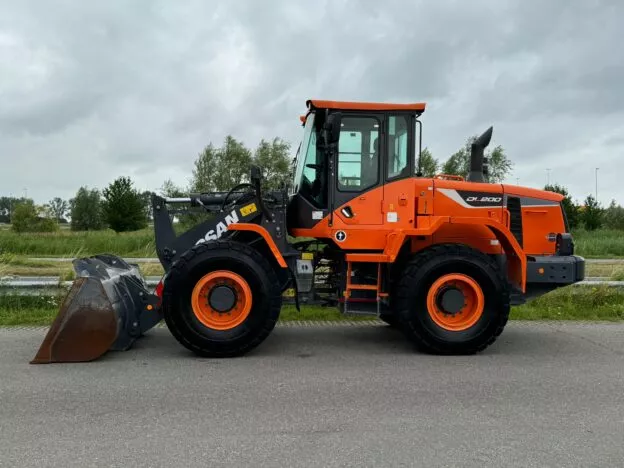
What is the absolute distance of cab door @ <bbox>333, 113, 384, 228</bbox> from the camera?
685cm

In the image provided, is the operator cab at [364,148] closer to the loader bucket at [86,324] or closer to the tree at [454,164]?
the loader bucket at [86,324]

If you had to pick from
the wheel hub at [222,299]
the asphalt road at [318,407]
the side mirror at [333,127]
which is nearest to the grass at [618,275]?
the asphalt road at [318,407]

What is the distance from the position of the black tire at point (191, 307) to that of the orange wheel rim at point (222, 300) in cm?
5

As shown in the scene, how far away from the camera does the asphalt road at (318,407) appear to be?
3.70m

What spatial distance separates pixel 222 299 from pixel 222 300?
0.04 ft

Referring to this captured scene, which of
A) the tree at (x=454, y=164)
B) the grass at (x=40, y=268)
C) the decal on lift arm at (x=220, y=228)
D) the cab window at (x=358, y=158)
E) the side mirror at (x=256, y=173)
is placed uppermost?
the tree at (x=454, y=164)

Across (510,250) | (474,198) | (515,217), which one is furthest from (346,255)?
(515,217)

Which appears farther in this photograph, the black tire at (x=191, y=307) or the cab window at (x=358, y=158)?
the cab window at (x=358, y=158)

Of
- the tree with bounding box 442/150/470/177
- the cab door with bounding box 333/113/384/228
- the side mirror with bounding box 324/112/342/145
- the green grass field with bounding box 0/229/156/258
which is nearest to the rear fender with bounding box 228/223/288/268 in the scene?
the cab door with bounding box 333/113/384/228

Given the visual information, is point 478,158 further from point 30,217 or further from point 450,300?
point 30,217

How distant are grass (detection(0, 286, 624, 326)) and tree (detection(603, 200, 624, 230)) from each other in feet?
141

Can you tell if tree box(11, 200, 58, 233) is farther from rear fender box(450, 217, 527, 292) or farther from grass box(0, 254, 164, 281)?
rear fender box(450, 217, 527, 292)

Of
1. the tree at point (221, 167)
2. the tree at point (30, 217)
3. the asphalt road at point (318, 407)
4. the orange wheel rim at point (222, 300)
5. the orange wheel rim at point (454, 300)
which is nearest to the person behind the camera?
the asphalt road at point (318, 407)

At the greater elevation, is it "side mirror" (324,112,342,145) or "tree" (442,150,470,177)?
"tree" (442,150,470,177)
